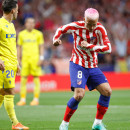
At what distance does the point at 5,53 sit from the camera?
6.67m

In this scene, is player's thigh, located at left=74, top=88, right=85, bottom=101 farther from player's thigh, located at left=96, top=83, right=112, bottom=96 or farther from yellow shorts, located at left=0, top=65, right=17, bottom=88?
yellow shorts, located at left=0, top=65, right=17, bottom=88

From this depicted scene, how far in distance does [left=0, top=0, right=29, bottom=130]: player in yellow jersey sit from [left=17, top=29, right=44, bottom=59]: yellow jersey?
5.59 m

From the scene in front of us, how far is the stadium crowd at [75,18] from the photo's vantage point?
2114 centimetres

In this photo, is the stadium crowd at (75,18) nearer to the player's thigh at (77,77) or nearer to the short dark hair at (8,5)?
the player's thigh at (77,77)

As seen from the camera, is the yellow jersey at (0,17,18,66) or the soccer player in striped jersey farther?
the soccer player in striped jersey

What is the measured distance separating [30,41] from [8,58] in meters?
5.86

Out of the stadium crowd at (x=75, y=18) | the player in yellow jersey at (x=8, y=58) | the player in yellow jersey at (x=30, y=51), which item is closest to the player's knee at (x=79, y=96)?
the player in yellow jersey at (x=8, y=58)

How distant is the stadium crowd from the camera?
832 inches

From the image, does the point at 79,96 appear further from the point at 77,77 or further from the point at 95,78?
the point at 95,78

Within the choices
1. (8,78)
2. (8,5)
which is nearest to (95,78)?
(8,78)

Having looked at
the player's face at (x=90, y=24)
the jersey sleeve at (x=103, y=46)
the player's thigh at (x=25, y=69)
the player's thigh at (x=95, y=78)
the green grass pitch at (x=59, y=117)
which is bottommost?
the green grass pitch at (x=59, y=117)

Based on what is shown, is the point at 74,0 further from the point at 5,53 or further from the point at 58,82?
the point at 5,53

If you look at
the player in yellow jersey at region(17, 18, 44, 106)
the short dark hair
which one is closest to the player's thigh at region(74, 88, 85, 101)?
the short dark hair

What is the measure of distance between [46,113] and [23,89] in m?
2.87
